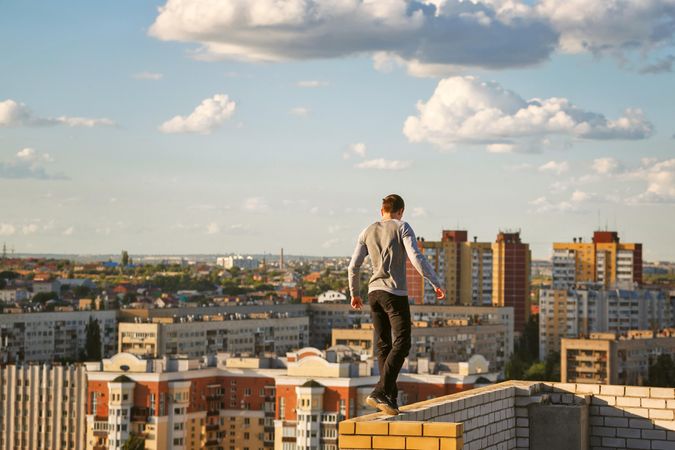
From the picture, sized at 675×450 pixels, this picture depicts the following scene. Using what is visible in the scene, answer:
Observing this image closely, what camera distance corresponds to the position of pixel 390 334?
6.82 metres

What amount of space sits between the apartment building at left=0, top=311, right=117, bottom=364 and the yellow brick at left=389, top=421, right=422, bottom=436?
6699 cm

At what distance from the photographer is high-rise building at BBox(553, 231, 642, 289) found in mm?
107062

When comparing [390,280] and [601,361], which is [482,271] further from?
[390,280]

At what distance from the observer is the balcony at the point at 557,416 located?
7199 mm

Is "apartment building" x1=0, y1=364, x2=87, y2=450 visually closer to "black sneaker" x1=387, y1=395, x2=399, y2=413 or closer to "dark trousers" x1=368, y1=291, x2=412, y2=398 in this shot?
"dark trousers" x1=368, y1=291, x2=412, y2=398

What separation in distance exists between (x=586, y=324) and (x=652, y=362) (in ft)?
62.1

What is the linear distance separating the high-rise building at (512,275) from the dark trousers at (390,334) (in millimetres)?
94496

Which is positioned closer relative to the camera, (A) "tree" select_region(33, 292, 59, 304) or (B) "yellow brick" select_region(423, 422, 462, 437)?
(B) "yellow brick" select_region(423, 422, 462, 437)

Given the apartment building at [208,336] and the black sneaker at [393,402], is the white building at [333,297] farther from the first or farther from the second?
the black sneaker at [393,402]

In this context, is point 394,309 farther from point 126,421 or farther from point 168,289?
point 168,289

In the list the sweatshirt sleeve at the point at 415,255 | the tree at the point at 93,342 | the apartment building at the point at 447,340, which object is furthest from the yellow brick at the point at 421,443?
the tree at the point at 93,342

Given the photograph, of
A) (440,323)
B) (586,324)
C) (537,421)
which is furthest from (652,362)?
(537,421)

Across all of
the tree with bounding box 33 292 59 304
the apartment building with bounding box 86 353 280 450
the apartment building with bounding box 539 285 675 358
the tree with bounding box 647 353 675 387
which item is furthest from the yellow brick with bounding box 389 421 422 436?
the tree with bounding box 33 292 59 304

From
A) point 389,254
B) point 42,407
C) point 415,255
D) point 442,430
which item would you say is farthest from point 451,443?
point 42,407
